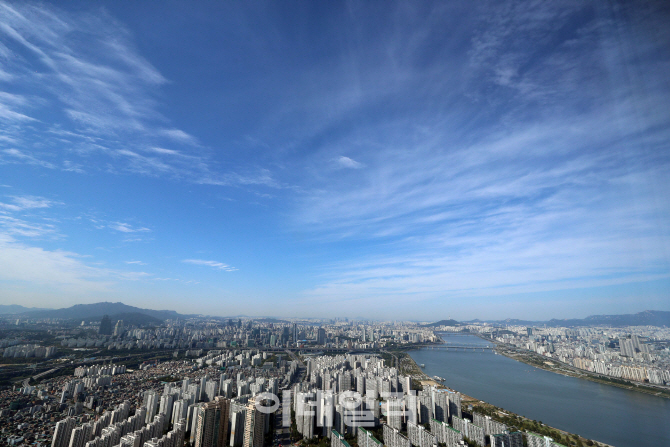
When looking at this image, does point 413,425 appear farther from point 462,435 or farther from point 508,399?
point 508,399

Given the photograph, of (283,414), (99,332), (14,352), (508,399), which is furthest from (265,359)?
(99,332)

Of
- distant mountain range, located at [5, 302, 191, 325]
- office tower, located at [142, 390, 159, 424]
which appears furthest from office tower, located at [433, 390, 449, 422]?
distant mountain range, located at [5, 302, 191, 325]

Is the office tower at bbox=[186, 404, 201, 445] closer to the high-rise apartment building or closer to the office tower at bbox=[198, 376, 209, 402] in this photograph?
the high-rise apartment building

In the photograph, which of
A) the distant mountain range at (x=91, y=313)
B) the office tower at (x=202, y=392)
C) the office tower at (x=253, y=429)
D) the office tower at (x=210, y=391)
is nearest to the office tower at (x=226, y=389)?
the office tower at (x=210, y=391)

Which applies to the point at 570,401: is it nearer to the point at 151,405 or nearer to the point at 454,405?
the point at 454,405

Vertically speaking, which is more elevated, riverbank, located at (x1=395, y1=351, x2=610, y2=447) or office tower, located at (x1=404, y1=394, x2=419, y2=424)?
office tower, located at (x1=404, y1=394, x2=419, y2=424)

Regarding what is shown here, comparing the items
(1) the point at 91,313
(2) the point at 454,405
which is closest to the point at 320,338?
(2) the point at 454,405

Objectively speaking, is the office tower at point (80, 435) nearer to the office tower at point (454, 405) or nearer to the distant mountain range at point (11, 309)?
the office tower at point (454, 405)
